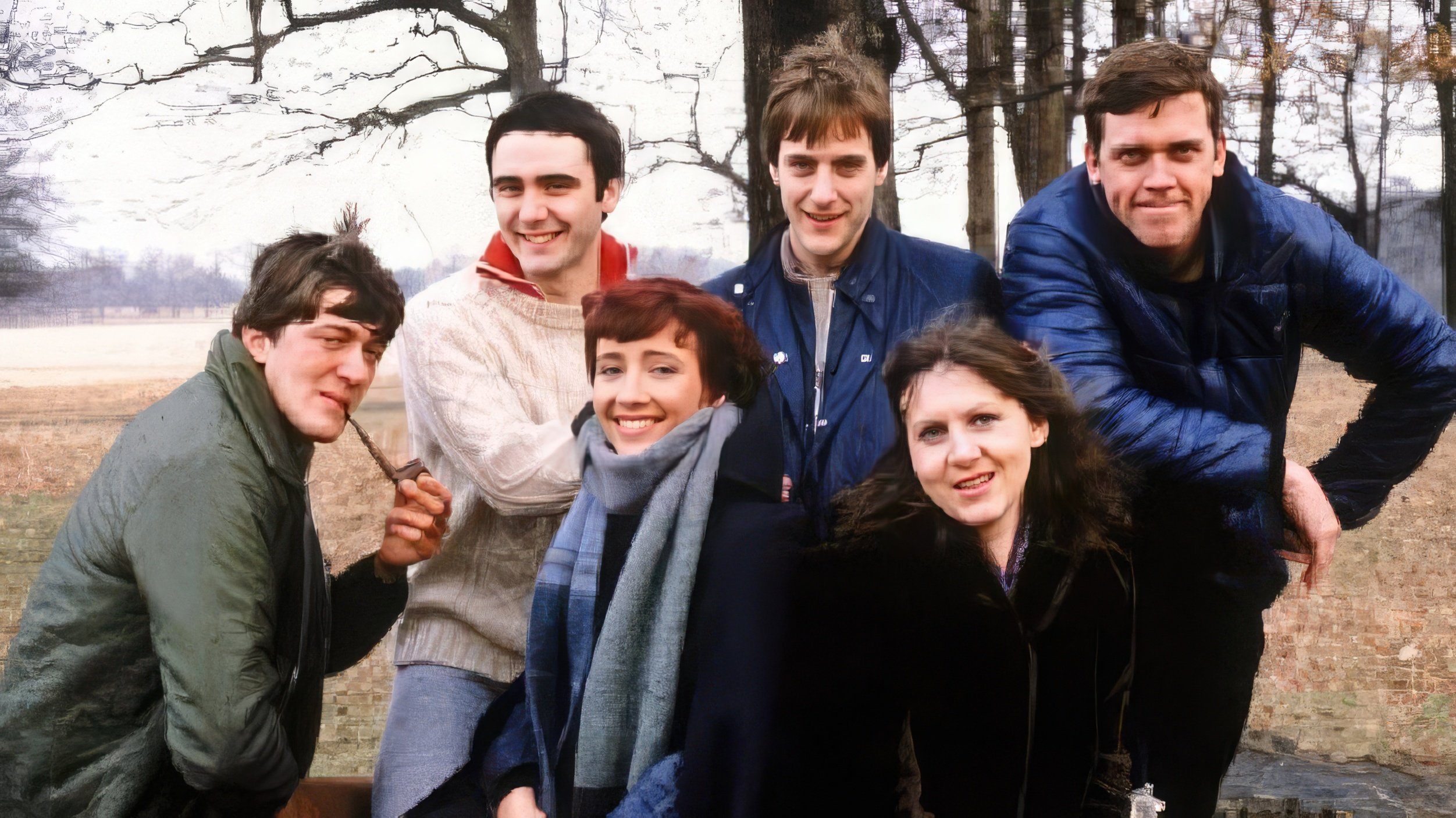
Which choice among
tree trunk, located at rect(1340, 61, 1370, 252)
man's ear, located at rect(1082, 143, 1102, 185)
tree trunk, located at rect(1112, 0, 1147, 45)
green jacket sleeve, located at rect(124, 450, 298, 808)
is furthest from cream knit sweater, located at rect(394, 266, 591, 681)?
tree trunk, located at rect(1340, 61, 1370, 252)

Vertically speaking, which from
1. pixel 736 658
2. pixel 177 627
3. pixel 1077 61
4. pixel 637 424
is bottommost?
pixel 736 658

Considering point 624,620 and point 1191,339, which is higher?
point 1191,339

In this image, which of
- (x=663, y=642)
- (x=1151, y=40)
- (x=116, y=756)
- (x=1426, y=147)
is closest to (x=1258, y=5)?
(x=1151, y=40)

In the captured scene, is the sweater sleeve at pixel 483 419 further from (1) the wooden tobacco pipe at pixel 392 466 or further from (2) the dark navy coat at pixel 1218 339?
(2) the dark navy coat at pixel 1218 339

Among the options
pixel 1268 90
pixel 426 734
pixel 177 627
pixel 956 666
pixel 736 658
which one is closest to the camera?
pixel 177 627

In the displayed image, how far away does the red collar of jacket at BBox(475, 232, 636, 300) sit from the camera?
3498 millimetres

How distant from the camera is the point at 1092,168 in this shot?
355 cm

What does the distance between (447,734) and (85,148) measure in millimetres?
2076

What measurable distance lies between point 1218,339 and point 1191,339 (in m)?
0.08

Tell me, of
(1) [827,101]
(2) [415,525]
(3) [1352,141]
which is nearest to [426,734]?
(2) [415,525]

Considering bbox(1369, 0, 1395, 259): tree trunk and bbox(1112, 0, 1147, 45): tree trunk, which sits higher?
bbox(1112, 0, 1147, 45): tree trunk

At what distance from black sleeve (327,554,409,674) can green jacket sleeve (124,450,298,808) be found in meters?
0.33

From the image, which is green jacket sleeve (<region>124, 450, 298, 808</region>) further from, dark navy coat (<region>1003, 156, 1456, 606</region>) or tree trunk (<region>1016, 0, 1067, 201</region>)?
tree trunk (<region>1016, 0, 1067, 201</region>)

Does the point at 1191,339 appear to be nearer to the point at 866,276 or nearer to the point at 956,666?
the point at 866,276
